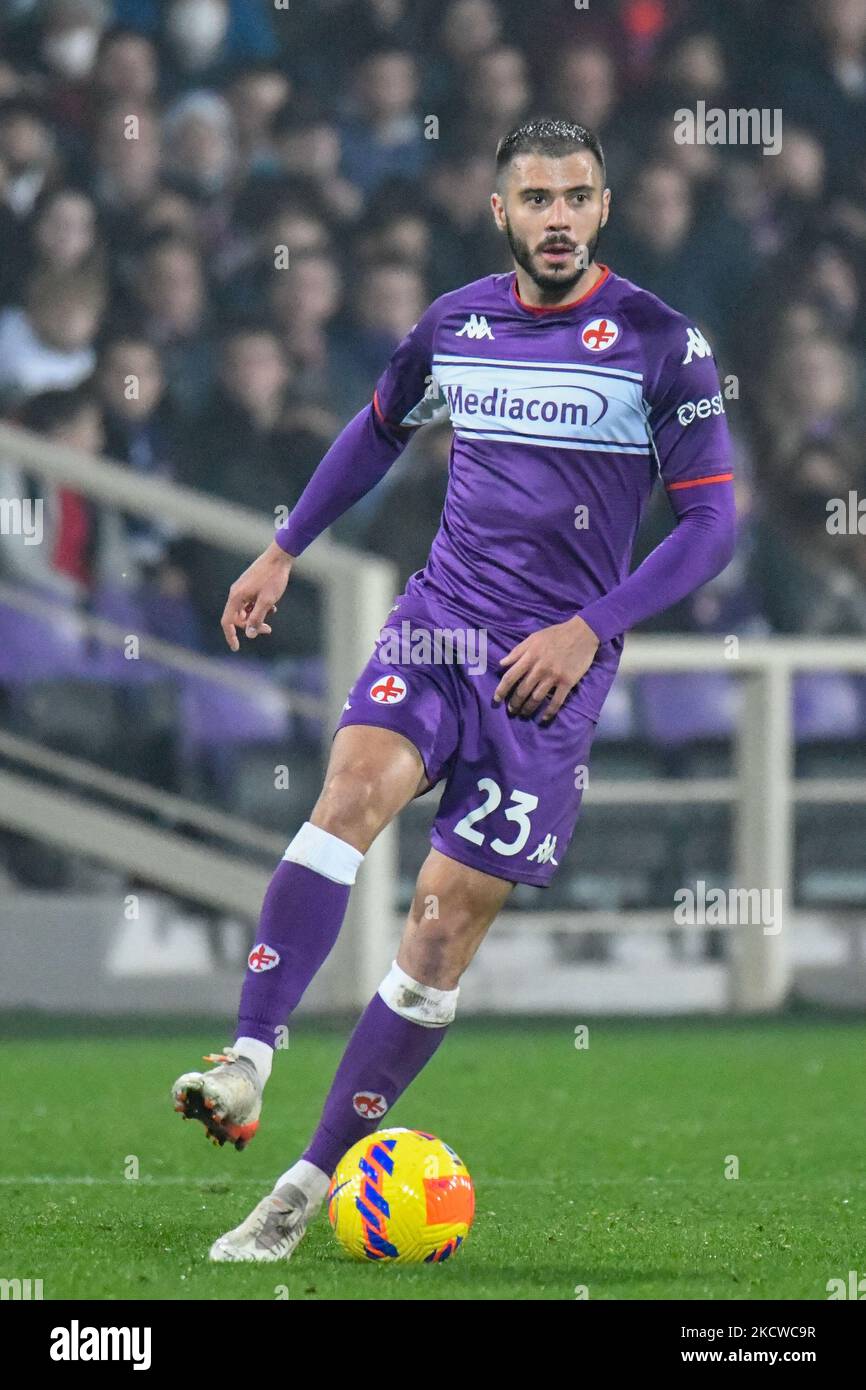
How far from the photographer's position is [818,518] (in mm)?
10094

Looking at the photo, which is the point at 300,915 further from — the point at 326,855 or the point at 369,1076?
the point at 369,1076

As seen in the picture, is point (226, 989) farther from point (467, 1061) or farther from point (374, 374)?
point (374, 374)

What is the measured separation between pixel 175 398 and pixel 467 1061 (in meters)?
3.45

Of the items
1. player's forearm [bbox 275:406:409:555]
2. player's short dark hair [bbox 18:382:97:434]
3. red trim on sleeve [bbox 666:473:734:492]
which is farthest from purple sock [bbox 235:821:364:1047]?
player's short dark hair [bbox 18:382:97:434]

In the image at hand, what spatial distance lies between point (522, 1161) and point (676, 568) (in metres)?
1.92

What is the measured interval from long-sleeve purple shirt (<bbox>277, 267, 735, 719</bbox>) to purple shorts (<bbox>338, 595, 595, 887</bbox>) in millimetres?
79

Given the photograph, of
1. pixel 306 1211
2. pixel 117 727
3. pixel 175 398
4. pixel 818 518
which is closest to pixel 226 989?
pixel 117 727

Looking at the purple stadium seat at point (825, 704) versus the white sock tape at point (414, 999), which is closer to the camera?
the white sock tape at point (414, 999)

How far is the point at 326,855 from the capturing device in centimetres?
403

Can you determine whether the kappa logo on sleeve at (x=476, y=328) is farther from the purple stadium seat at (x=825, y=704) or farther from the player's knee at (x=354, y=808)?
the purple stadium seat at (x=825, y=704)

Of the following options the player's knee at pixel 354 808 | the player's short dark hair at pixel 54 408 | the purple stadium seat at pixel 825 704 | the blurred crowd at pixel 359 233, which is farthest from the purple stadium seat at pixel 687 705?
the player's knee at pixel 354 808

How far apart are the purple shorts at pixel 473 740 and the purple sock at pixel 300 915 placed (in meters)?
0.24

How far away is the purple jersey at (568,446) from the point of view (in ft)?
14.0

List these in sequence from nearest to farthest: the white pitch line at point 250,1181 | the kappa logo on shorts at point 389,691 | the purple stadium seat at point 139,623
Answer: the kappa logo on shorts at point 389,691, the white pitch line at point 250,1181, the purple stadium seat at point 139,623
